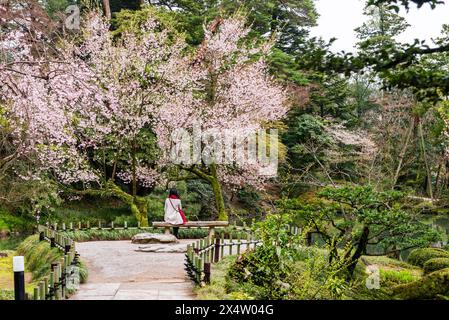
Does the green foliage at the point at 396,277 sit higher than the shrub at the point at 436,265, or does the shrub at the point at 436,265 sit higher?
the shrub at the point at 436,265

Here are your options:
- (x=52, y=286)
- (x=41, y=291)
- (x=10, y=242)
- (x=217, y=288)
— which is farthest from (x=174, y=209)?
(x=10, y=242)

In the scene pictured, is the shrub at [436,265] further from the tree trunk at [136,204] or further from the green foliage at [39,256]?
the green foliage at [39,256]

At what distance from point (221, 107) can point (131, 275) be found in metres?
8.64

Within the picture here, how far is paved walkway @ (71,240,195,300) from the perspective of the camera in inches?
255

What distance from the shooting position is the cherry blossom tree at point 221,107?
50.5 feet

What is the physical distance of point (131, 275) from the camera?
7.96 meters

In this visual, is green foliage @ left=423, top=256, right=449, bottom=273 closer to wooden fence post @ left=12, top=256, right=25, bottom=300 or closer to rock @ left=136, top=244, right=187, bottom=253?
rock @ left=136, top=244, right=187, bottom=253

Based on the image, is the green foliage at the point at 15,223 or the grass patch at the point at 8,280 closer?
the grass patch at the point at 8,280

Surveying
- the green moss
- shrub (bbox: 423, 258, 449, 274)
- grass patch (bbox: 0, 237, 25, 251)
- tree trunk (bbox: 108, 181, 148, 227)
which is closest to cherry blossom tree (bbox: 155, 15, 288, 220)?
tree trunk (bbox: 108, 181, 148, 227)

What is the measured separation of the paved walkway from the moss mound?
3.90 metres

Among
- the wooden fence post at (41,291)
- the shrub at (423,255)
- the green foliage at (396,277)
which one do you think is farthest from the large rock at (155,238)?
the shrub at (423,255)

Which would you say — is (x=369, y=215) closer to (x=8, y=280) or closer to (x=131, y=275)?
(x=131, y=275)

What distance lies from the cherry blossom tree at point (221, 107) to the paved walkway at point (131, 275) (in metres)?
4.94

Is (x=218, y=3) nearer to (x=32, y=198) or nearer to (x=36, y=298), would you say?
(x=32, y=198)
